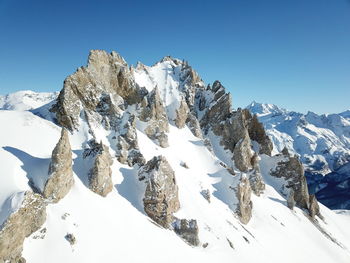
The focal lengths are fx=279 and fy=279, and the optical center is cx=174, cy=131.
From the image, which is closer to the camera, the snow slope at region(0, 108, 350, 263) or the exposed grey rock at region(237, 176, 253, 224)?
the snow slope at region(0, 108, 350, 263)

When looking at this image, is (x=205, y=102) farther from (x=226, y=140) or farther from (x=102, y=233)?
(x=102, y=233)

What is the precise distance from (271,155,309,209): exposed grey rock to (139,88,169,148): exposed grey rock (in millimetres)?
43531

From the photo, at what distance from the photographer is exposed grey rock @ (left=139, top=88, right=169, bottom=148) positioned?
228ft

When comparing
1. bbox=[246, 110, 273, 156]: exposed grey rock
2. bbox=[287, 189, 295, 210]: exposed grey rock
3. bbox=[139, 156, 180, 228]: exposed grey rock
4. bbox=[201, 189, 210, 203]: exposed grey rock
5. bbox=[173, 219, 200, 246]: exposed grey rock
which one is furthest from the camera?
bbox=[246, 110, 273, 156]: exposed grey rock

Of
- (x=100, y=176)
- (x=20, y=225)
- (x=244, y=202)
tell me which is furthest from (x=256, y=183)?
(x=20, y=225)

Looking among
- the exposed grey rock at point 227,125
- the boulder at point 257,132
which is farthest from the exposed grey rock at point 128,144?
the boulder at point 257,132

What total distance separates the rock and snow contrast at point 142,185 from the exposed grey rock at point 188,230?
0.17m

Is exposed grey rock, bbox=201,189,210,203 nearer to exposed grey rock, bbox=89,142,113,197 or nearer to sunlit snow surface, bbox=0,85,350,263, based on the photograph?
sunlit snow surface, bbox=0,85,350,263

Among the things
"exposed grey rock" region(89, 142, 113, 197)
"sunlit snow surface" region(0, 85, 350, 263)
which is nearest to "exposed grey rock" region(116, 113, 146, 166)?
"sunlit snow surface" region(0, 85, 350, 263)

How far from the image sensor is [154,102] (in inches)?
2857

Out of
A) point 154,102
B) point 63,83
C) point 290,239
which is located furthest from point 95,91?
point 290,239

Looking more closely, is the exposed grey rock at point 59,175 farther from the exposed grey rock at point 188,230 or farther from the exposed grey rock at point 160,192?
the exposed grey rock at point 188,230

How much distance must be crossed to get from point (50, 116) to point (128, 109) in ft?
65.2

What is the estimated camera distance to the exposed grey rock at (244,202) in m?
62.1
